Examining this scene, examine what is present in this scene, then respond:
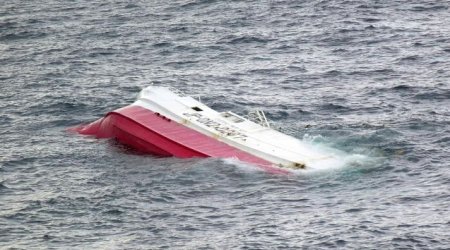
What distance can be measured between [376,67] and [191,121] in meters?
18.4

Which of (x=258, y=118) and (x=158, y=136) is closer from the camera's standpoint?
(x=158, y=136)

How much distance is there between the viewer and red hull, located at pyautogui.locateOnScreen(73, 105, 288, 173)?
5000 centimetres

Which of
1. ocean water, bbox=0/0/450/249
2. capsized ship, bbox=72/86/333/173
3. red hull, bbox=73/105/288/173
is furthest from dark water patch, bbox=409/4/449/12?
red hull, bbox=73/105/288/173

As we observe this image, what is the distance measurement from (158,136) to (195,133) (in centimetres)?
197

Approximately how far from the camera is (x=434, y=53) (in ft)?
226

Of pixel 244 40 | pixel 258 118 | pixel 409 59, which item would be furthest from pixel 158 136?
pixel 244 40

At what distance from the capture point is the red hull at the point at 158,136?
50.0 metres

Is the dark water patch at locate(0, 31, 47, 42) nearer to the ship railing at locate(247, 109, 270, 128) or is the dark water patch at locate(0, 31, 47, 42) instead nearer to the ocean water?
the ocean water

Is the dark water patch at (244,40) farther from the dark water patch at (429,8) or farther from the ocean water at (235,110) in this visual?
the dark water patch at (429,8)

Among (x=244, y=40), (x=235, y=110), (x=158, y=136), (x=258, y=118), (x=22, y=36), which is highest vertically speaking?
(x=244, y=40)

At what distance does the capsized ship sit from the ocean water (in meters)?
0.87

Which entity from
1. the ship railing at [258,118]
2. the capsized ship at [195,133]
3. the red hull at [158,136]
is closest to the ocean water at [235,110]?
the red hull at [158,136]

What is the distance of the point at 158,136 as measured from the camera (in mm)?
52969

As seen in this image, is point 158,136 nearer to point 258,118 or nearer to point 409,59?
point 258,118
